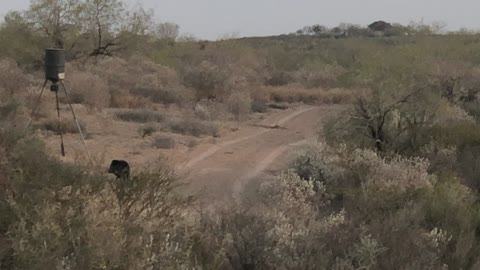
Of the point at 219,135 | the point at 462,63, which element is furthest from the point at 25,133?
the point at 462,63

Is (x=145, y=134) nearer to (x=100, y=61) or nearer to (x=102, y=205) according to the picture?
(x=102, y=205)

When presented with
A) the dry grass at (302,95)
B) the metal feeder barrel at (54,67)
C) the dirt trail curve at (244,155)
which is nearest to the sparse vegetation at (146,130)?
the dirt trail curve at (244,155)

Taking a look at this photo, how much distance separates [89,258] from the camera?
7.08 metres

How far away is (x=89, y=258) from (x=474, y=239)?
6008 mm

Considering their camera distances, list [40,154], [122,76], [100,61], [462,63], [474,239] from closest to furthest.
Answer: [40,154] < [474,239] < [462,63] < [122,76] < [100,61]

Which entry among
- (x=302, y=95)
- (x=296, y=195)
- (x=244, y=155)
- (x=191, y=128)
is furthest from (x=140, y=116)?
(x=302, y=95)

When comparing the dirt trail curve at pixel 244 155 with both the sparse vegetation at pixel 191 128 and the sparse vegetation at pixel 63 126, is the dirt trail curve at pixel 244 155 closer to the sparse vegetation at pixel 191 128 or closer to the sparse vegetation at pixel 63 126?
the sparse vegetation at pixel 191 128

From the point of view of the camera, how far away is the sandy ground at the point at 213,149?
1588 cm

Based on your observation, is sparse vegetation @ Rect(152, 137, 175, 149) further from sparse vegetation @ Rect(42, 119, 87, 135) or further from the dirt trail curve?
sparse vegetation @ Rect(42, 119, 87, 135)

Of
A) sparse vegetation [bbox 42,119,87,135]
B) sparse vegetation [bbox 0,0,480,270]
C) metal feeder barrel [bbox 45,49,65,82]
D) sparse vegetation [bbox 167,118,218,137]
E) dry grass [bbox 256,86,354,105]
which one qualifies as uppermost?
metal feeder barrel [bbox 45,49,65,82]

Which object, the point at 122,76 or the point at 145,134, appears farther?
the point at 122,76

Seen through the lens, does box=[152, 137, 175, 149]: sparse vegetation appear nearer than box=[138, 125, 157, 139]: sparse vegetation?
Yes


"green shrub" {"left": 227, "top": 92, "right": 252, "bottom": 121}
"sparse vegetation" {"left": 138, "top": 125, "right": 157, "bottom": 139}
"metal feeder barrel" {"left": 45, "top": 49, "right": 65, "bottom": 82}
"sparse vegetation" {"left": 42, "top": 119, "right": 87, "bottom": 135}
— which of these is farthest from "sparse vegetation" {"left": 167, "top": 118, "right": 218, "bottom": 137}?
"metal feeder barrel" {"left": 45, "top": 49, "right": 65, "bottom": 82}

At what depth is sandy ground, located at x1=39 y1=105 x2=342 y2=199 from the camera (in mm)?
15875
